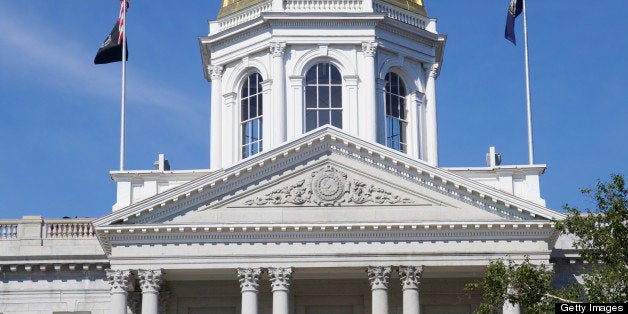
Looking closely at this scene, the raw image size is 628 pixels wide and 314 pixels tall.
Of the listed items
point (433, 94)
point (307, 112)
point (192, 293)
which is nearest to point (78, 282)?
point (192, 293)

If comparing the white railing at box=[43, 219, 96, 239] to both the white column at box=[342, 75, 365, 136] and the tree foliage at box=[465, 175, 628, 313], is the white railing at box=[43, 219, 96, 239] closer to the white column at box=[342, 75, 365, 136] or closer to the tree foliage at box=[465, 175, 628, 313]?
the white column at box=[342, 75, 365, 136]

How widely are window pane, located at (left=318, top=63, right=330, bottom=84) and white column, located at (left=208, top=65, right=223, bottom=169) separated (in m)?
3.80

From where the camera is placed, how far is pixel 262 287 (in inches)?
1961

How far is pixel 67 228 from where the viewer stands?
171ft

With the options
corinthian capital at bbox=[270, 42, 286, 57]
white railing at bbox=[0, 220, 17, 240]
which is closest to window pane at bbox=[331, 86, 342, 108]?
corinthian capital at bbox=[270, 42, 286, 57]

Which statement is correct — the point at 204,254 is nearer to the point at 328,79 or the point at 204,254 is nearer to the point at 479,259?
the point at 479,259

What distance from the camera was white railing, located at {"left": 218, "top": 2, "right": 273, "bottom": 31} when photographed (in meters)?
58.7

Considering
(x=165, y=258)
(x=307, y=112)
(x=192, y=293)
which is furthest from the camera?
(x=307, y=112)

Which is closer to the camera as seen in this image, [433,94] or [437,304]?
[437,304]

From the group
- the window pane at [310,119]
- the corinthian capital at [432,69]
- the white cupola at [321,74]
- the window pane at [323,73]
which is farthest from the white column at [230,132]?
the corinthian capital at [432,69]

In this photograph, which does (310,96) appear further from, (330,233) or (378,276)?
(378,276)

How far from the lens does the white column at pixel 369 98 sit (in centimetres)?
5653

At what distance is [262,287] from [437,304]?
216 inches

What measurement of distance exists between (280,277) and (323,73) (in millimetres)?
12755
